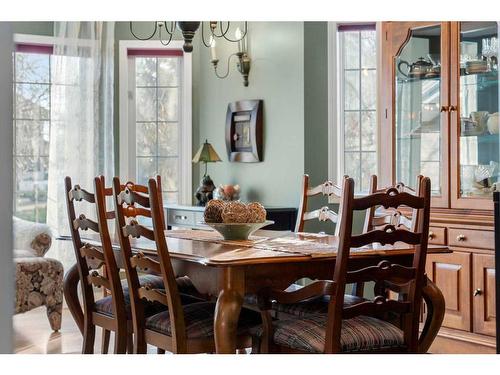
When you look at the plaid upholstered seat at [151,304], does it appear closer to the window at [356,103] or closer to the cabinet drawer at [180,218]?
the cabinet drawer at [180,218]

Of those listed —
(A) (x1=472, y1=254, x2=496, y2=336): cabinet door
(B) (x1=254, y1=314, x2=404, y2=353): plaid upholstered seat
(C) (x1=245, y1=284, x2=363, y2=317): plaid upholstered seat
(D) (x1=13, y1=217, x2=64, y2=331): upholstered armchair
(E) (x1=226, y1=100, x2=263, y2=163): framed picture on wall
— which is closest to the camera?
(B) (x1=254, y1=314, x2=404, y2=353): plaid upholstered seat

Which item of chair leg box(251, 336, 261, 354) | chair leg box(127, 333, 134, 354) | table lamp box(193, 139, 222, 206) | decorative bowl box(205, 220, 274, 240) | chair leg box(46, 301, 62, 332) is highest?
table lamp box(193, 139, 222, 206)

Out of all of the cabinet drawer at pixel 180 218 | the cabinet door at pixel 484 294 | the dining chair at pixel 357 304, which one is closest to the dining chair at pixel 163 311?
the dining chair at pixel 357 304

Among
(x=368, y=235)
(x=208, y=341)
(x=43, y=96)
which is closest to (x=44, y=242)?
(x=43, y=96)

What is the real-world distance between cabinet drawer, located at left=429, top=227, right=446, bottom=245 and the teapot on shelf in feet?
3.03

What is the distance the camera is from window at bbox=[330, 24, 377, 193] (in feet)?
18.4

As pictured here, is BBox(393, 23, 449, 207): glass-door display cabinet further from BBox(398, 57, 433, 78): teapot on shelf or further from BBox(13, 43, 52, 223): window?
BBox(13, 43, 52, 223): window

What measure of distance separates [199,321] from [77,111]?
357 centimetres

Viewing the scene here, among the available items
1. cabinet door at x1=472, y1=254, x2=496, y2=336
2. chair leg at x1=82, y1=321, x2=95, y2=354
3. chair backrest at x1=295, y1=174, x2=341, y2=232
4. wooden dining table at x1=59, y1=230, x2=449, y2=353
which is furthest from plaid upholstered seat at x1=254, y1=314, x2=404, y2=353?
cabinet door at x1=472, y1=254, x2=496, y2=336

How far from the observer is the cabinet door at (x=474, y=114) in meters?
4.20

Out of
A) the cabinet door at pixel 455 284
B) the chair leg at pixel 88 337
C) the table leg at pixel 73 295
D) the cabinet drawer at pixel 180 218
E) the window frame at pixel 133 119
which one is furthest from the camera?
the window frame at pixel 133 119

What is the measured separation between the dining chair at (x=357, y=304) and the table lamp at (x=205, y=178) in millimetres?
3109

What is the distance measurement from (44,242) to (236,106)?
184 centimetres

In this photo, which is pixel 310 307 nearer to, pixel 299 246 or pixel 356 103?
pixel 299 246
